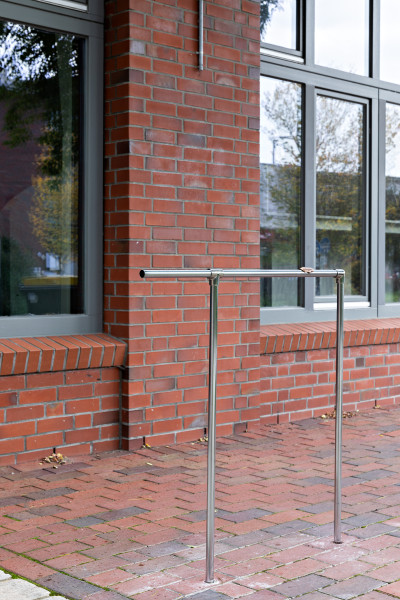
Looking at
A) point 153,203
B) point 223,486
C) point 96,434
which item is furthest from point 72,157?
point 223,486

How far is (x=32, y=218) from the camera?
5.36 meters

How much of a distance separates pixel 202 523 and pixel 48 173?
8.41 ft

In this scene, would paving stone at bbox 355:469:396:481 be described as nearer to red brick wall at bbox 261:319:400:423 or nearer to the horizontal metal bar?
red brick wall at bbox 261:319:400:423

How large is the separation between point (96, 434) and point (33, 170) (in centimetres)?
170

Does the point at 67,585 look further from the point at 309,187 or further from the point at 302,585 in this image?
the point at 309,187

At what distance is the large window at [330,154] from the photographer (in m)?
6.83

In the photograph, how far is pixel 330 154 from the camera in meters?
7.36

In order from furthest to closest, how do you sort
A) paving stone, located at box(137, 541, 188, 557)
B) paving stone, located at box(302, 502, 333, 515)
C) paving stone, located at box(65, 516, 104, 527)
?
paving stone, located at box(302, 502, 333, 515)
paving stone, located at box(65, 516, 104, 527)
paving stone, located at box(137, 541, 188, 557)

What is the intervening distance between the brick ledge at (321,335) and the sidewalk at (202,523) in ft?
2.95

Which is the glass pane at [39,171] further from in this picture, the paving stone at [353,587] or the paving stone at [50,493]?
the paving stone at [353,587]

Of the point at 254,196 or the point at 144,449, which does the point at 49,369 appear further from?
the point at 254,196

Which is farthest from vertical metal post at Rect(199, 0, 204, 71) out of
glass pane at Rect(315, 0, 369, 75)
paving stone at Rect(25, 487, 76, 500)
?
paving stone at Rect(25, 487, 76, 500)

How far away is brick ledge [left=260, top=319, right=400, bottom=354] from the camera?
641 cm

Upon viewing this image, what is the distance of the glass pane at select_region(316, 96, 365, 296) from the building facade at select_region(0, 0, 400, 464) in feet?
2.32
